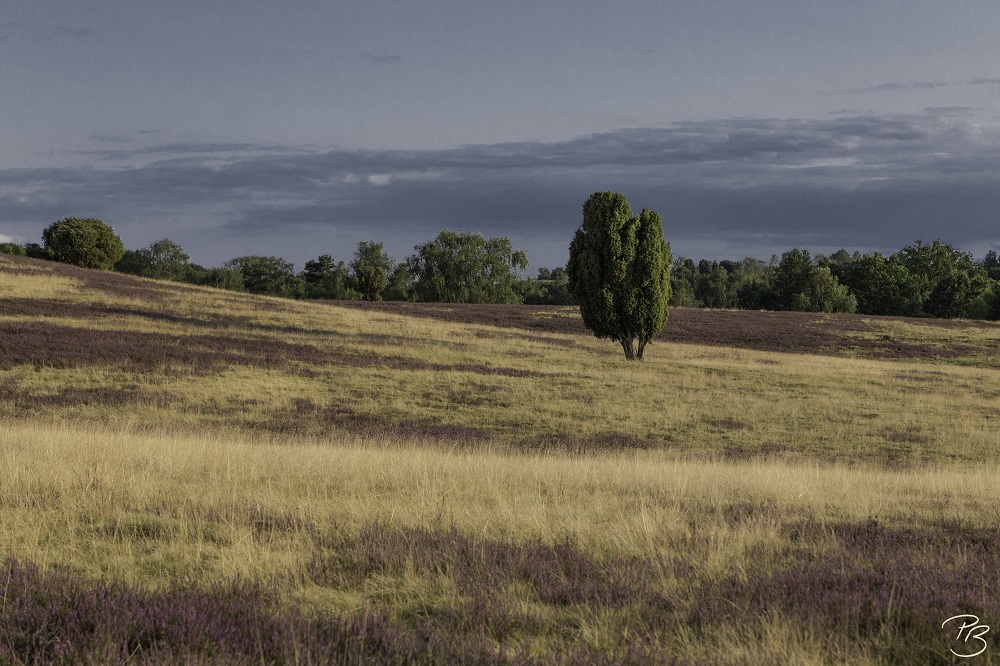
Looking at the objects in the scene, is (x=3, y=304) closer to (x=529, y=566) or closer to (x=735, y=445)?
(x=735, y=445)

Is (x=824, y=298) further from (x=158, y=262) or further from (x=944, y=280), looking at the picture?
(x=158, y=262)

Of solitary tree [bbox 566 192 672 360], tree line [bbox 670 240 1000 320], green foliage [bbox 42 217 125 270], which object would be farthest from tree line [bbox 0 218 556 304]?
solitary tree [bbox 566 192 672 360]

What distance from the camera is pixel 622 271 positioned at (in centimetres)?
4269

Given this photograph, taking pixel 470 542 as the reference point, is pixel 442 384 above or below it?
below

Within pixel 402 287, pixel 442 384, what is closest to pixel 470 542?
pixel 442 384

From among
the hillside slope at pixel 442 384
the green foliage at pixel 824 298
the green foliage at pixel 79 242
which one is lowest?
the hillside slope at pixel 442 384

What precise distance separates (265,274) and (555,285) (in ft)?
180

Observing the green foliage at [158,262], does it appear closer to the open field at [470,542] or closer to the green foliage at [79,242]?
the green foliage at [79,242]

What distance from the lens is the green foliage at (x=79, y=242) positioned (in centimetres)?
8594

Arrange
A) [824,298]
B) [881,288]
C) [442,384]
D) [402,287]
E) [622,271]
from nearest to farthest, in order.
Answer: [442,384], [622,271], [824,298], [881,288], [402,287]

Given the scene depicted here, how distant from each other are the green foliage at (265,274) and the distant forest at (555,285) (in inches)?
7.5

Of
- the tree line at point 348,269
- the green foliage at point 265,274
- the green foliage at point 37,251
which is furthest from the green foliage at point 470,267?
the green foliage at point 37,251

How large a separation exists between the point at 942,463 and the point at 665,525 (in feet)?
54.1

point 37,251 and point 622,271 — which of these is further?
point 37,251
